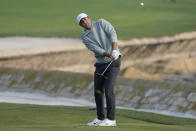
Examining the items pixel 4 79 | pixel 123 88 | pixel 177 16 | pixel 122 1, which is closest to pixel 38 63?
pixel 4 79

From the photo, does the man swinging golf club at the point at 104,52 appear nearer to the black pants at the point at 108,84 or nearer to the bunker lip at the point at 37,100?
Answer: the black pants at the point at 108,84

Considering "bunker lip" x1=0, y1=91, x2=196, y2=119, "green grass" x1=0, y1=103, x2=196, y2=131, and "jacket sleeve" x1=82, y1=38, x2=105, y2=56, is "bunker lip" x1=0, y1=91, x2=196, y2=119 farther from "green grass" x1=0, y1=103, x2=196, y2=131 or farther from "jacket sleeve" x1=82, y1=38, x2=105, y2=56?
"jacket sleeve" x1=82, y1=38, x2=105, y2=56

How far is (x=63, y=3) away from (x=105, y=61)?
4263 cm

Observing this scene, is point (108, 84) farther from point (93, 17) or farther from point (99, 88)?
point (93, 17)

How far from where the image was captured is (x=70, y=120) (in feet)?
35.9

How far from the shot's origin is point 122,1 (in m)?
55.2

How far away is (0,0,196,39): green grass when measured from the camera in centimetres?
3909

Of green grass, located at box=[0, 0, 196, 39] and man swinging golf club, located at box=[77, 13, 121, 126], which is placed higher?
green grass, located at box=[0, 0, 196, 39]

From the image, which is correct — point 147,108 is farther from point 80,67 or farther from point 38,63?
point 80,67

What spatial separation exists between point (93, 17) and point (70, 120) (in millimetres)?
32474

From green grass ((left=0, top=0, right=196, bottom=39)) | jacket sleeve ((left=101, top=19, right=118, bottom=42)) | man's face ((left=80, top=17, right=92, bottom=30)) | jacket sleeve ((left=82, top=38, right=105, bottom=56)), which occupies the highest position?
green grass ((left=0, top=0, right=196, bottom=39))

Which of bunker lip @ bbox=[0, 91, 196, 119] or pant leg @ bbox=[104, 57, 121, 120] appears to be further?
bunker lip @ bbox=[0, 91, 196, 119]

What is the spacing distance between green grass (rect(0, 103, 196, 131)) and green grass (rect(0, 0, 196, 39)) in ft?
71.6

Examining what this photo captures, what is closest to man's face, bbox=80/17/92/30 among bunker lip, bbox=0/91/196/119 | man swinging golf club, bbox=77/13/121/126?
man swinging golf club, bbox=77/13/121/126
